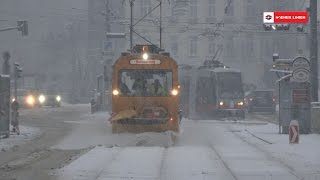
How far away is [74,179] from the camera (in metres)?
13.6

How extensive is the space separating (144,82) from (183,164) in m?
8.60

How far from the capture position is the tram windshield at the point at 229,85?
46375mm

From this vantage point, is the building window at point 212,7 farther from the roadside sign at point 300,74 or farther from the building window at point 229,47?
the roadside sign at point 300,74

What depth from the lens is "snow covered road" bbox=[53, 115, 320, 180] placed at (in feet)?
46.9

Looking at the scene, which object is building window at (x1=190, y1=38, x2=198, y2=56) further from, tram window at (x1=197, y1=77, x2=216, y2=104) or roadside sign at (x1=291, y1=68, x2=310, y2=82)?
roadside sign at (x1=291, y1=68, x2=310, y2=82)

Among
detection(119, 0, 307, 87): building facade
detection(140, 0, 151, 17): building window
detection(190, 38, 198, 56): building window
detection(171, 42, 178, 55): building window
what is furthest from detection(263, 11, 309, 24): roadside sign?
detection(190, 38, 198, 56): building window

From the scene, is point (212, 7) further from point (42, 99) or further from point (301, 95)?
point (301, 95)

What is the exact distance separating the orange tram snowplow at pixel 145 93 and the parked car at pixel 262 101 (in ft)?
108

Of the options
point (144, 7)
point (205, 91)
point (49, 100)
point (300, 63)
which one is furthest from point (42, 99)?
point (300, 63)

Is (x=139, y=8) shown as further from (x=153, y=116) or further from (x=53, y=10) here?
(x=153, y=116)

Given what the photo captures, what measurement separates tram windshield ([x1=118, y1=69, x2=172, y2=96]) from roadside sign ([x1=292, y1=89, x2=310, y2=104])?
5.65 metres

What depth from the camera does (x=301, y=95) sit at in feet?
90.7

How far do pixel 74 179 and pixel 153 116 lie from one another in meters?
10.6

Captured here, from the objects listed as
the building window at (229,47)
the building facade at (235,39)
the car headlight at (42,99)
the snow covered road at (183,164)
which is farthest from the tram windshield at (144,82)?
the building window at (229,47)
